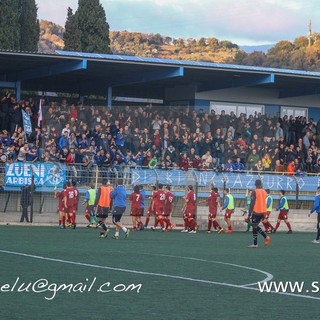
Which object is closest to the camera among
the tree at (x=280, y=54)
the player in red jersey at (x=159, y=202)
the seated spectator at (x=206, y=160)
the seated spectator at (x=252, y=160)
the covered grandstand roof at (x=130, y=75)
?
the player in red jersey at (x=159, y=202)

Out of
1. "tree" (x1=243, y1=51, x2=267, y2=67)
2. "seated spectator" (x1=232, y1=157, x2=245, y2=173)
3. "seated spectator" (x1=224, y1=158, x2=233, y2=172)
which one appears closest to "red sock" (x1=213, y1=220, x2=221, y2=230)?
"seated spectator" (x1=224, y1=158, x2=233, y2=172)

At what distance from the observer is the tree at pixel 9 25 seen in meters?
61.5

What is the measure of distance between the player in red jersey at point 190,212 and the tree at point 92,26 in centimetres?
3380

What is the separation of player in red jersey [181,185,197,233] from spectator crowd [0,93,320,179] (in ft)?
11.4

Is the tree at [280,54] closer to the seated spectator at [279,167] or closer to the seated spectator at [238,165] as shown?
the seated spectator at [279,167]

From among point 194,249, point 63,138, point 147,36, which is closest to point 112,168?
point 63,138

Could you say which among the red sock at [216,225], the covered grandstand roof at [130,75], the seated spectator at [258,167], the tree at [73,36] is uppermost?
the tree at [73,36]

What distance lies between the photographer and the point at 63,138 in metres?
39.8

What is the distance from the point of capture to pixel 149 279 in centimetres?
1588

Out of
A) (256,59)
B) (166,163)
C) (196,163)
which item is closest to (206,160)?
(196,163)

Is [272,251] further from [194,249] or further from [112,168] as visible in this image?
[112,168]

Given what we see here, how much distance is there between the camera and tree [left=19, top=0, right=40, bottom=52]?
2616 inches

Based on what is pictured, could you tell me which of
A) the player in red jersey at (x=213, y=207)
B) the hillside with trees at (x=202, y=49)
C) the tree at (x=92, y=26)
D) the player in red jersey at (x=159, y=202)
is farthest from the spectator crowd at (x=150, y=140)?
the hillside with trees at (x=202, y=49)

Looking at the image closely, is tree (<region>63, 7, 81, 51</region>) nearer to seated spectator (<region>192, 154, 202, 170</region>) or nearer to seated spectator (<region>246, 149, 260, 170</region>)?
seated spectator (<region>246, 149, 260, 170</region>)
